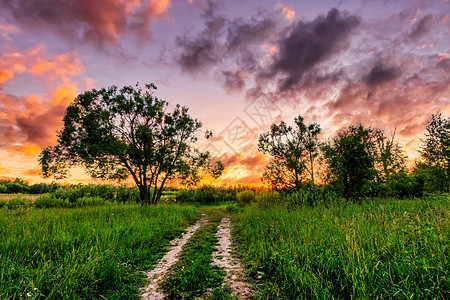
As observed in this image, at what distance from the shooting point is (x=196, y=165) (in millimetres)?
23359

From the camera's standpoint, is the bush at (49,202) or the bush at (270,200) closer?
the bush at (270,200)

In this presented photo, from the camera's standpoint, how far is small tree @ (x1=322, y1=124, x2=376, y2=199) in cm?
1422

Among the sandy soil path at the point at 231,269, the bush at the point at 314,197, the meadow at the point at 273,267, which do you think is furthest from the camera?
the bush at the point at 314,197

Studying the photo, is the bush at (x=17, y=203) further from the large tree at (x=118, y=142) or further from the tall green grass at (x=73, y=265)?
the tall green grass at (x=73, y=265)

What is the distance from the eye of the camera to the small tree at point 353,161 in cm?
1422

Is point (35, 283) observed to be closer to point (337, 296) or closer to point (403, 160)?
point (337, 296)

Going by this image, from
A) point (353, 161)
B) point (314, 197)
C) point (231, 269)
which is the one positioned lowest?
point (231, 269)

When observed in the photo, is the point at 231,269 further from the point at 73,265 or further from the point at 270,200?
the point at 270,200

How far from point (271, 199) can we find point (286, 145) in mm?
9696

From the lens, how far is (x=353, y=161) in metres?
14.5

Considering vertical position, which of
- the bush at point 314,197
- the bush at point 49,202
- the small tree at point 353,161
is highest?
the small tree at point 353,161

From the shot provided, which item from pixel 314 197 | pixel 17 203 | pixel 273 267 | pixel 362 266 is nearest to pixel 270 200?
pixel 314 197

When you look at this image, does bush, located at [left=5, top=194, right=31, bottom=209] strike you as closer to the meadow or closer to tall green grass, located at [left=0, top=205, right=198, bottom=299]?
tall green grass, located at [left=0, top=205, right=198, bottom=299]

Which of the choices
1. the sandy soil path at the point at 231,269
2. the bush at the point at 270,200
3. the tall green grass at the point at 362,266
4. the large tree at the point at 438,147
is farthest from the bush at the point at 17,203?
the large tree at the point at 438,147
